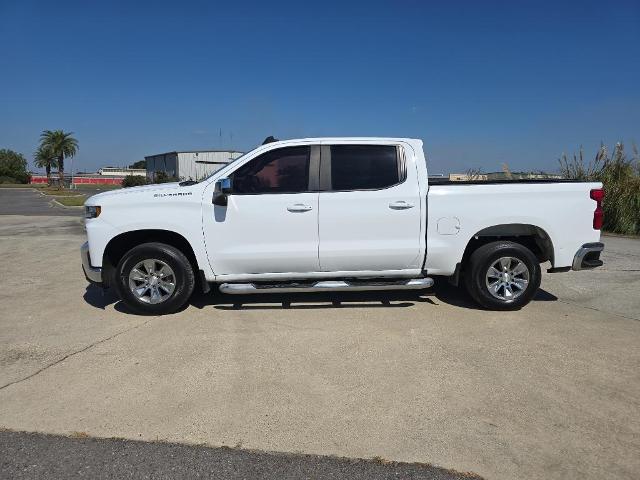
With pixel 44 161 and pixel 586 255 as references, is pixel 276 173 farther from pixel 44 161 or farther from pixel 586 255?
pixel 44 161

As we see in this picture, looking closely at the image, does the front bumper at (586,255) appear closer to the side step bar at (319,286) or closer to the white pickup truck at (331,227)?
the white pickup truck at (331,227)

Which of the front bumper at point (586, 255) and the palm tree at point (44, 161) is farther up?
the palm tree at point (44, 161)

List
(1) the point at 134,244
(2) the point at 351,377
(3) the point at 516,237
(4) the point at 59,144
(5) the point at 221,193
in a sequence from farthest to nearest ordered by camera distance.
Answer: (4) the point at 59,144 < (3) the point at 516,237 < (1) the point at 134,244 < (5) the point at 221,193 < (2) the point at 351,377

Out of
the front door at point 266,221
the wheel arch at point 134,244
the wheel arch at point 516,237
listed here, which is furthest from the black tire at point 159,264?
the wheel arch at point 516,237

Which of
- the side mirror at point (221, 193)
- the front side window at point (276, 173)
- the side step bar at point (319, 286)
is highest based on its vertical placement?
the front side window at point (276, 173)

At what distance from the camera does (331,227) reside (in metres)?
5.41

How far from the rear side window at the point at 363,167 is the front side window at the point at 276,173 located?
35 centimetres

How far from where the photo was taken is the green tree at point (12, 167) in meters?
96.2

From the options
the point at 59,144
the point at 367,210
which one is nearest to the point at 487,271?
the point at 367,210

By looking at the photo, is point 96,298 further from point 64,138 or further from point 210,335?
point 64,138

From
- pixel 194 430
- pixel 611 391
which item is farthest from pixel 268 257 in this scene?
pixel 611 391

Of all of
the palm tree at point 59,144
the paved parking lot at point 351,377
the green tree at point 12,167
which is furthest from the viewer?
the green tree at point 12,167

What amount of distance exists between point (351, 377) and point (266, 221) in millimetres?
2098

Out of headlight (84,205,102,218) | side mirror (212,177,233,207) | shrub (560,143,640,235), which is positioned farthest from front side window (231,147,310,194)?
shrub (560,143,640,235)
